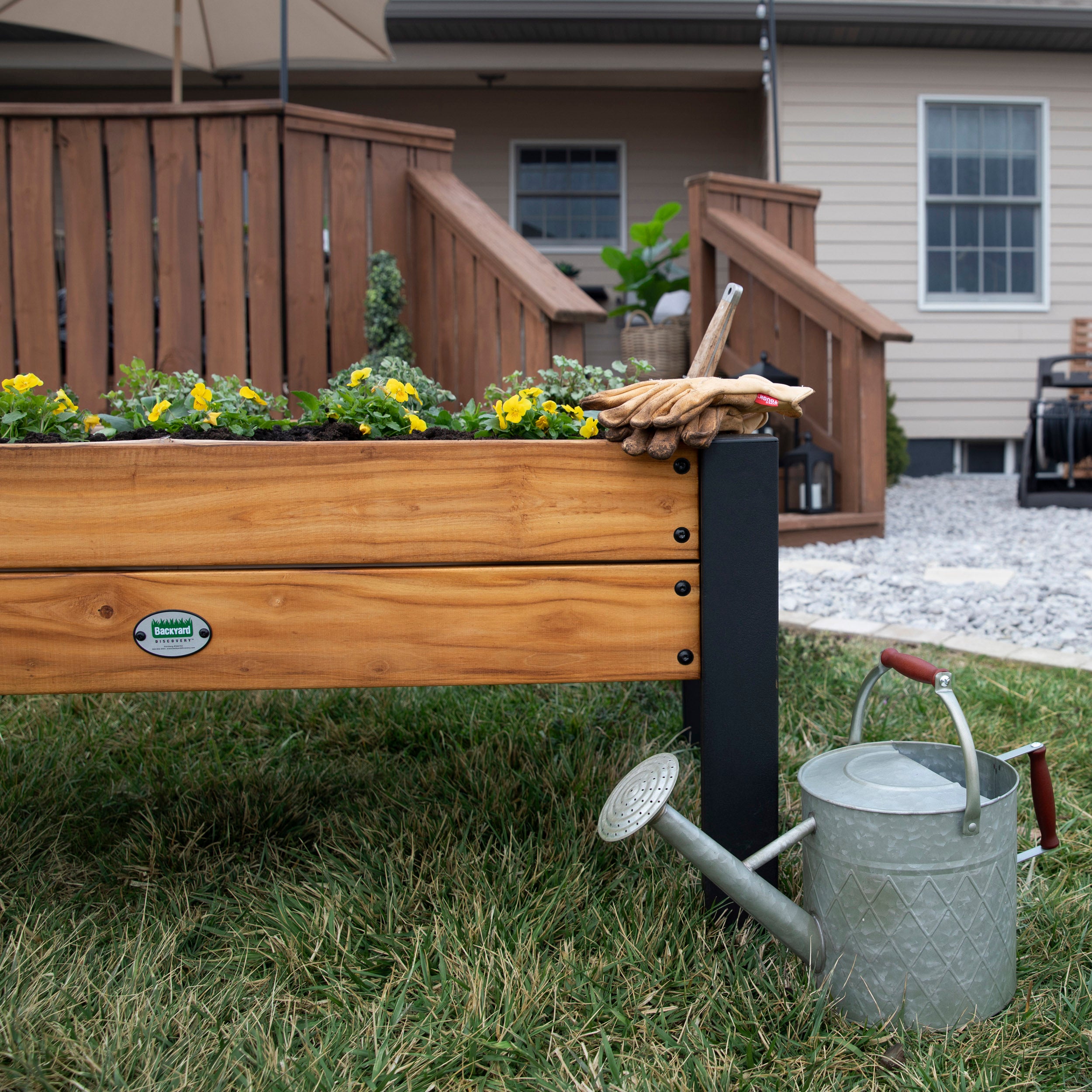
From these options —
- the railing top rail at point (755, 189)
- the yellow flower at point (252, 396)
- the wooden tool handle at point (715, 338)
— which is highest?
the railing top rail at point (755, 189)

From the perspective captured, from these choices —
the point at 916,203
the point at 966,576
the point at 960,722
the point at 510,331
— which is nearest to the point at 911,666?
the point at 960,722

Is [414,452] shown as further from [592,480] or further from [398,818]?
[398,818]

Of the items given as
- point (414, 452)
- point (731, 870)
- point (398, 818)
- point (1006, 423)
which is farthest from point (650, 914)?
point (1006, 423)

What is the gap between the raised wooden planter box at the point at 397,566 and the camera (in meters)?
1.29

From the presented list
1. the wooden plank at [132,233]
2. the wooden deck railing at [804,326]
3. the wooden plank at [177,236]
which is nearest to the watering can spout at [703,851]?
the wooden plank at [177,236]

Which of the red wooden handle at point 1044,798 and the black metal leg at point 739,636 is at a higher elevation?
the black metal leg at point 739,636

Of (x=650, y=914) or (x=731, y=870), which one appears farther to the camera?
(x=650, y=914)

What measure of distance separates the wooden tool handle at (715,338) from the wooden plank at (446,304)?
250 centimetres

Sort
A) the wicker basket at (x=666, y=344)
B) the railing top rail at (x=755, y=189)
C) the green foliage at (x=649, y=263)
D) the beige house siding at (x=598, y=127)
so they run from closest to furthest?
the railing top rail at (x=755, y=189)
the wicker basket at (x=666, y=344)
the green foliage at (x=649, y=263)
the beige house siding at (x=598, y=127)

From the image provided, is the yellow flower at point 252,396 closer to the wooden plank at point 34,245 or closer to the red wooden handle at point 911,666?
the red wooden handle at point 911,666

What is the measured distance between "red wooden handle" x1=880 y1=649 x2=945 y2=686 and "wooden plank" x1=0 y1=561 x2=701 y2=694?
10.7 inches

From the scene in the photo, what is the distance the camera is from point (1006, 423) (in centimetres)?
816

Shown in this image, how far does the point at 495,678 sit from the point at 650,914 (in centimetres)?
42

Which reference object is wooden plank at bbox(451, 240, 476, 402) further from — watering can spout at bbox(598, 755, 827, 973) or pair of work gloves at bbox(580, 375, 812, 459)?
watering can spout at bbox(598, 755, 827, 973)
